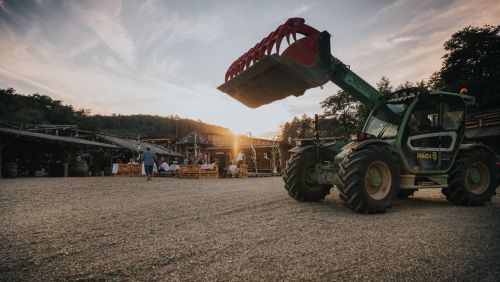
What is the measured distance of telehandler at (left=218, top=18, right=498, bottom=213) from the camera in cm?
498

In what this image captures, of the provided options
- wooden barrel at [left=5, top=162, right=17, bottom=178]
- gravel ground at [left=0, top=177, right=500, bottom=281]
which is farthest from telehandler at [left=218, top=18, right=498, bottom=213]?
wooden barrel at [left=5, top=162, right=17, bottom=178]

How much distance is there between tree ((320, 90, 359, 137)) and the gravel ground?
49174mm

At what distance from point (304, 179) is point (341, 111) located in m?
50.5

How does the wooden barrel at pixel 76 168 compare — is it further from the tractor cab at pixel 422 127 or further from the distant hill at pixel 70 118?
the tractor cab at pixel 422 127

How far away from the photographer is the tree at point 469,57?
36.3 meters

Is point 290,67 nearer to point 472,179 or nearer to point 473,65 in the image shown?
point 472,179

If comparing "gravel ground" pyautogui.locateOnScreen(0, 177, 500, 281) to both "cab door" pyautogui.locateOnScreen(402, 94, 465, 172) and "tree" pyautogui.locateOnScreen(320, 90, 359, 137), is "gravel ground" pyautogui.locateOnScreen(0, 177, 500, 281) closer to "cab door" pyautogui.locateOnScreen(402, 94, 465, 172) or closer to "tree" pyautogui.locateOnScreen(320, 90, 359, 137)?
"cab door" pyautogui.locateOnScreen(402, 94, 465, 172)

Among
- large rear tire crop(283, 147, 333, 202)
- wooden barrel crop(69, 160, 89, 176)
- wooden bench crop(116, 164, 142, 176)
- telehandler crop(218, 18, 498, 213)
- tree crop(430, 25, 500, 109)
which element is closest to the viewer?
telehandler crop(218, 18, 498, 213)

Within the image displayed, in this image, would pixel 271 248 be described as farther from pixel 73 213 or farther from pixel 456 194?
pixel 456 194

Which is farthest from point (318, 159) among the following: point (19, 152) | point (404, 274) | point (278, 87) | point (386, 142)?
point (19, 152)

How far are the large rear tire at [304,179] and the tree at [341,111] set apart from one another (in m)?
47.2

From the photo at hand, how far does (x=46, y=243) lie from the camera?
307cm

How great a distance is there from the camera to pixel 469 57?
3825 centimetres

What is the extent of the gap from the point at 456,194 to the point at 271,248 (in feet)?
16.9
